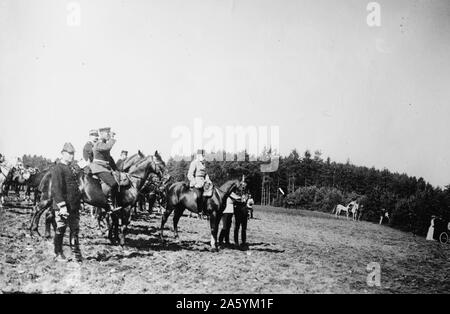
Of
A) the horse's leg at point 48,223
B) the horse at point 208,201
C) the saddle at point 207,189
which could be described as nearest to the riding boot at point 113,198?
the horse's leg at point 48,223

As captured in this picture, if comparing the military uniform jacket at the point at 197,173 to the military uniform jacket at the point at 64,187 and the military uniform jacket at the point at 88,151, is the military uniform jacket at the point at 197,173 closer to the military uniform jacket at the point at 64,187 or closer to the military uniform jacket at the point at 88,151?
the military uniform jacket at the point at 88,151

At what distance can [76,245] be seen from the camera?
741cm

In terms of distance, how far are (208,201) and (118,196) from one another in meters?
2.53

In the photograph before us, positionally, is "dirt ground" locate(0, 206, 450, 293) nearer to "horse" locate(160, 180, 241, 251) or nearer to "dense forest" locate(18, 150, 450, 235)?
"horse" locate(160, 180, 241, 251)

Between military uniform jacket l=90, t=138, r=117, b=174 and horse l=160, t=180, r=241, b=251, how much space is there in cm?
223

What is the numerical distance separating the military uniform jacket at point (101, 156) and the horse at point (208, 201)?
2234 mm

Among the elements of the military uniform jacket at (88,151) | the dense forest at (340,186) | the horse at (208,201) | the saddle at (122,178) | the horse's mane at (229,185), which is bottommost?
the dense forest at (340,186)

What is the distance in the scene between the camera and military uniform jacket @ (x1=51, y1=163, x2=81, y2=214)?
6.52 m

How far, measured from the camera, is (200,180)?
9.44m

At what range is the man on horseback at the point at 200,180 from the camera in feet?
30.8
